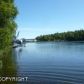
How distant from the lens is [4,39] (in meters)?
41.7

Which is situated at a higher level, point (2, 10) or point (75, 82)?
point (2, 10)

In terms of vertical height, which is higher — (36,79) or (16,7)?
(16,7)

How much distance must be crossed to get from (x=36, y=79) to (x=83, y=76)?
526 cm

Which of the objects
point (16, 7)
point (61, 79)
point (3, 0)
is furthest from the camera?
point (16, 7)

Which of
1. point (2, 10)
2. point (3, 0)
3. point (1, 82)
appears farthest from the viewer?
point (3, 0)

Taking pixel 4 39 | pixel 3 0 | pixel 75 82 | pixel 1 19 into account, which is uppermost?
pixel 3 0

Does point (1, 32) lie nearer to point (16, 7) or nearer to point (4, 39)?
point (4, 39)

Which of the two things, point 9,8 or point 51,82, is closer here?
point 51,82

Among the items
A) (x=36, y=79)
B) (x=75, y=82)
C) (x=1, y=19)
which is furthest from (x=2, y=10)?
(x=75, y=82)

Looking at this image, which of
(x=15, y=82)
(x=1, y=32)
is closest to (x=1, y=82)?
(x=15, y=82)

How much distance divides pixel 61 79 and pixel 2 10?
1503 centimetres

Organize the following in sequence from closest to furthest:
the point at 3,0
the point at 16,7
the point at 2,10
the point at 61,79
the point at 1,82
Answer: the point at 1,82 < the point at 61,79 < the point at 2,10 < the point at 3,0 < the point at 16,7

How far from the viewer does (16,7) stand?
46594 mm

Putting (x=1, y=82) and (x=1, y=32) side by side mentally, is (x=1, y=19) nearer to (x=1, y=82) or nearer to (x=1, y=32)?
(x=1, y=32)
